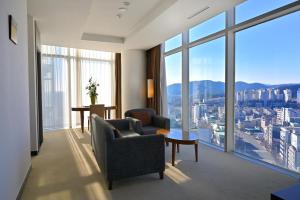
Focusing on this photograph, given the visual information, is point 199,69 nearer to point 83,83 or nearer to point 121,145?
point 121,145

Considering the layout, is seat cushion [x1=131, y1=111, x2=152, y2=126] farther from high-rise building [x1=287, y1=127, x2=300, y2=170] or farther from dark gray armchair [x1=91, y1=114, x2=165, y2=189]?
high-rise building [x1=287, y1=127, x2=300, y2=170]

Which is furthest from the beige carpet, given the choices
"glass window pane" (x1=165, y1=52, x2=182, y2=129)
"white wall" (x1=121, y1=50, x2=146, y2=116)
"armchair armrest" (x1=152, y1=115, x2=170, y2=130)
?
"white wall" (x1=121, y1=50, x2=146, y2=116)

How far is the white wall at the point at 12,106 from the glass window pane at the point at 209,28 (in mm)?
3600

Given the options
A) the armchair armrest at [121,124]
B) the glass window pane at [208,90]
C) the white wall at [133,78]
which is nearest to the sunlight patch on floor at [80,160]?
the armchair armrest at [121,124]

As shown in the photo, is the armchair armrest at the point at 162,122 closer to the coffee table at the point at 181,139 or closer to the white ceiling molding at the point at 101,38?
the coffee table at the point at 181,139

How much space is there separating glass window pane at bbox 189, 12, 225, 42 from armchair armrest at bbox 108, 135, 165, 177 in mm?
2916

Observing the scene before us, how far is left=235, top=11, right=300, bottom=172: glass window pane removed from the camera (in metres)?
3.09

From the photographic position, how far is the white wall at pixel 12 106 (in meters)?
1.89

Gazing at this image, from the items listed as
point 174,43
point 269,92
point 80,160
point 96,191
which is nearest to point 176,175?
point 96,191

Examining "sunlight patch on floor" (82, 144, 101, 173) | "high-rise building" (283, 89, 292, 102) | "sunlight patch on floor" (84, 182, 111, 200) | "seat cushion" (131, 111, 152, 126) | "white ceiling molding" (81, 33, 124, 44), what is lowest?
"sunlight patch on floor" (84, 182, 111, 200)

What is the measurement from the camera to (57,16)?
3.79m

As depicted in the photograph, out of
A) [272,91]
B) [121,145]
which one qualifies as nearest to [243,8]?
[272,91]

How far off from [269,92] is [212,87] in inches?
52.5

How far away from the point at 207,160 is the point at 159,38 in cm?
335
